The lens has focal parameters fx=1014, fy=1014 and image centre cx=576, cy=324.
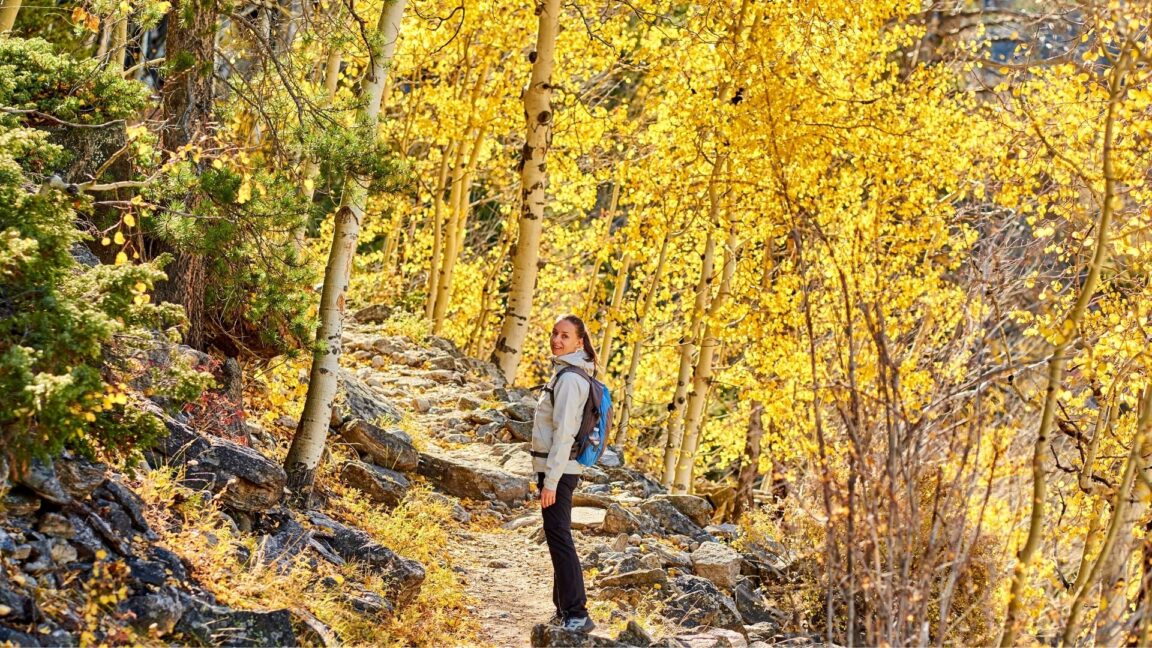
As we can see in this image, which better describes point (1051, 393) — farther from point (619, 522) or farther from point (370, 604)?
A: point (619, 522)

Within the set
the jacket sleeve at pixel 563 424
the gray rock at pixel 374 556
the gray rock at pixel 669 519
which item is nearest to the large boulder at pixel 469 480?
the gray rock at pixel 669 519

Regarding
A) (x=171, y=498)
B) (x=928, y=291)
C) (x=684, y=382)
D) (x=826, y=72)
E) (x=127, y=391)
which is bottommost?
(x=171, y=498)

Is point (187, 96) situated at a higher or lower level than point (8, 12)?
lower

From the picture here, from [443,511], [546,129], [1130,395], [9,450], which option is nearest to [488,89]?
[546,129]

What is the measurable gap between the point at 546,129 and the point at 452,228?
3738 mm

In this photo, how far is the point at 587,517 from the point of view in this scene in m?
9.02

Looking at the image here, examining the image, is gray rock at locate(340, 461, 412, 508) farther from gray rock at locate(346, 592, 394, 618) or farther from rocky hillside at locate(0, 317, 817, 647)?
gray rock at locate(346, 592, 394, 618)

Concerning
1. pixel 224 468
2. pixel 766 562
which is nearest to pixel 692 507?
pixel 766 562

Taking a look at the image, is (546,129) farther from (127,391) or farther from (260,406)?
(127,391)

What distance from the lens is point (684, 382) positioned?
477 inches

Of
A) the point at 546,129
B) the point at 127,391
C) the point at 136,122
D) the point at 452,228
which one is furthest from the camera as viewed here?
the point at 452,228

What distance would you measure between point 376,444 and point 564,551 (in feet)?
11.3

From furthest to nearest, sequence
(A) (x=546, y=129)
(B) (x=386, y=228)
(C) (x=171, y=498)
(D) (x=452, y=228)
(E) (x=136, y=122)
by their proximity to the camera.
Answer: (B) (x=386, y=228) → (D) (x=452, y=228) → (A) (x=546, y=129) → (E) (x=136, y=122) → (C) (x=171, y=498)

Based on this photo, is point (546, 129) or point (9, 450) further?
point (546, 129)
